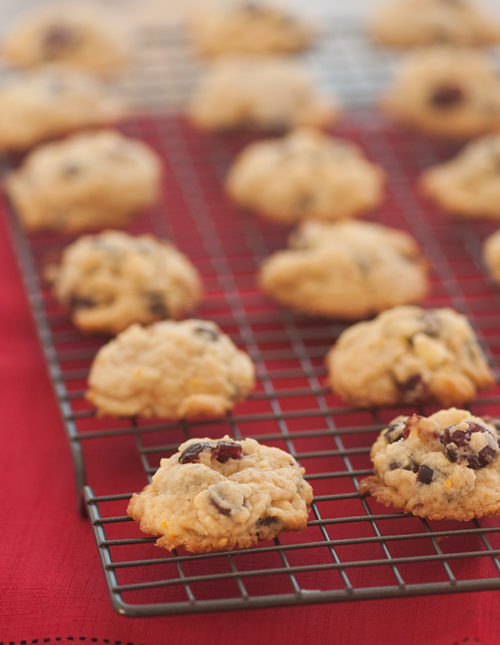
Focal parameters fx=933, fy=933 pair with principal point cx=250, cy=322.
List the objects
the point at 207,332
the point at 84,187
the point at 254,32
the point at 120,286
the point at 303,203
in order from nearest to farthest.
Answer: the point at 207,332 < the point at 120,286 < the point at 84,187 < the point at 303,203 < the point at 254,32

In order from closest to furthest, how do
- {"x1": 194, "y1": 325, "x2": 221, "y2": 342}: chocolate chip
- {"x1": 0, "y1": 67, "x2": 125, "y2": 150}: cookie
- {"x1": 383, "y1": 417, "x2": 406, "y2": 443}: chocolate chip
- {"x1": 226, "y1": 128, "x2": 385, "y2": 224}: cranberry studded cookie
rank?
{"x1": 383, "y1": 417, "x2": 406, "y2": 443}: chocolate chip → {"x1": 194, "y1": 325, "x2": 221, "y2": 342}: chocolate chip → {"x1": 226, "y1": 128, "x2": 385, "y2": 224}: cranberry studded cookie → {"x1": 0, "y1": 67, "x2": 125, "y2": 150}: cookie

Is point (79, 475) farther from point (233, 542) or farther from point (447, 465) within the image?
point (447, 465)

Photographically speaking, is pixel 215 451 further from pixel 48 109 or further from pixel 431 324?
pixel 48 109

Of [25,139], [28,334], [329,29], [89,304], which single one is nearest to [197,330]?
[89,304]

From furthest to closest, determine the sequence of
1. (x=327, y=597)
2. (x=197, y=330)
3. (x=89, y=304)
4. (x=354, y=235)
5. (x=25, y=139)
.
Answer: (x=25, y=139) → (x=354, y=235) → (x=89, y=304) → (x=197, y=330) → (x=327, y=597)

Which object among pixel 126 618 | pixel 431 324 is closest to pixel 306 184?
pixel 431 324

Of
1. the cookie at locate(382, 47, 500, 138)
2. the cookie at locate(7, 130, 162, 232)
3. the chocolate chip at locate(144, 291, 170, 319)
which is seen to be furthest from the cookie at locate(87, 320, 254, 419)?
the cookie at locate(382, 47, 500, 138)

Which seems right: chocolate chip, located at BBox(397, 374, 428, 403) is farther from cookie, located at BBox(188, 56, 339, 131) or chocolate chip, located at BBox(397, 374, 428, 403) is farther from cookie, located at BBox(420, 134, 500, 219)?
cookie, located at BBox(188, 56, 339, 131)
